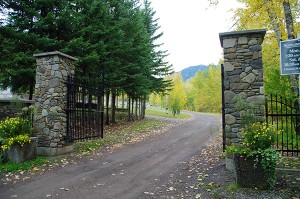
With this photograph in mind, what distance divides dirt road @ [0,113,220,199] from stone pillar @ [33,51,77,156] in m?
1.25

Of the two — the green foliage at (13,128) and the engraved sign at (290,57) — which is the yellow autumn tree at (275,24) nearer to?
the engraved sign at (290,57)

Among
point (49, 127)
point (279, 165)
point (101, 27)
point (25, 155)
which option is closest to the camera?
point (279, 165)

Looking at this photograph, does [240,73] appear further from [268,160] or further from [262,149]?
[268,160]

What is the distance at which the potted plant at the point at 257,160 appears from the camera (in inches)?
163

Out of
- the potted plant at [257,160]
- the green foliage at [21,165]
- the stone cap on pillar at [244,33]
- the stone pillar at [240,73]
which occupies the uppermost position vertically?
the stone cap on pillar at [244,33]

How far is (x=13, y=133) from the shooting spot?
618 cm

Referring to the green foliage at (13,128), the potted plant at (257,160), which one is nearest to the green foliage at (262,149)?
the potted plant at (257,160)

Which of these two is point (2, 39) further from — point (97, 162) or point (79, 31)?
point (97, 162)

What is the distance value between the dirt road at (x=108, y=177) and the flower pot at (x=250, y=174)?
1709 mm

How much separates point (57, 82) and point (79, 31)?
4.05 metres

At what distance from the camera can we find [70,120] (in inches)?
294

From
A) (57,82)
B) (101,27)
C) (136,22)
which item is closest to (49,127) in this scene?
(57,82)

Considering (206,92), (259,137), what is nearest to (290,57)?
(259,137)

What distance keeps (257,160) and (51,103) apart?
5914mm
